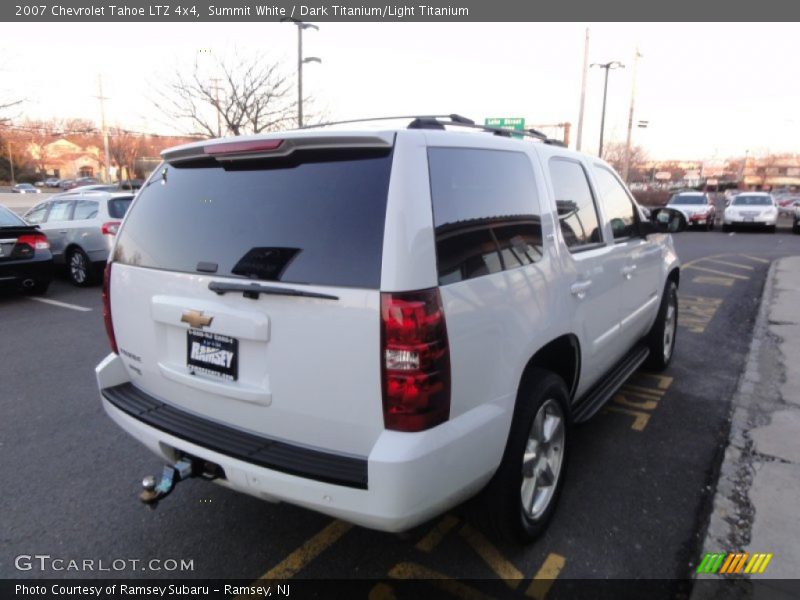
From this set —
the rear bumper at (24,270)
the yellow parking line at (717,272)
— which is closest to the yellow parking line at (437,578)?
the rear bumper at (24,270)

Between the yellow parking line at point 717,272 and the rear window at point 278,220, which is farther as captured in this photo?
the yellow parking line at point 717,272

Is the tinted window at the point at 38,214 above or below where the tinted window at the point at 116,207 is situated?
below

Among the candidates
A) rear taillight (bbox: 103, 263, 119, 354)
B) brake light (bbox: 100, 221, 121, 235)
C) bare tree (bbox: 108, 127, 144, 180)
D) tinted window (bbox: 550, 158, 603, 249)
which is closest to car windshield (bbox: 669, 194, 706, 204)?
brake light (bbox: 100, 221, 121, 235)

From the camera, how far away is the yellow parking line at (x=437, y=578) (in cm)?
239

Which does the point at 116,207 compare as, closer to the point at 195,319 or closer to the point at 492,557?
the point at 195,319

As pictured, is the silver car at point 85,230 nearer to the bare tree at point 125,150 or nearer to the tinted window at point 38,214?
the tinted window at point 38,214

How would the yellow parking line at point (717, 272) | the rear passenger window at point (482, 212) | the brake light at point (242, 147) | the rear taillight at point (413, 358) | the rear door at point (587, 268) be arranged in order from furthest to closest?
the yellow parking line at point (717, 272) → the rear door at point (587, 268) → the brake light at point (242, 147) → the rear passenger window at point (482, 212) → the rear taillight at point (413, 358)

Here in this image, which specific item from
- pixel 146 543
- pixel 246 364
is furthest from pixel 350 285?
→ pixel 146 543

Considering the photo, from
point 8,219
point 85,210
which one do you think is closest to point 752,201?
point 85,210

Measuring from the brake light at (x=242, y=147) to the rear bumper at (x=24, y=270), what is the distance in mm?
7407

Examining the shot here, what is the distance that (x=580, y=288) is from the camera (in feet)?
9.75

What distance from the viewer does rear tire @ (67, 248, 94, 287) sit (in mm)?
9531

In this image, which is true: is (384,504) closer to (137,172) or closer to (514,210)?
(514,210)

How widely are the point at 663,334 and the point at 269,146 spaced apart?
4.14 m
